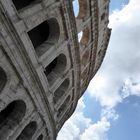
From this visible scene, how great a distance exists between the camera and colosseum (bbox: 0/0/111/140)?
14.2 meters

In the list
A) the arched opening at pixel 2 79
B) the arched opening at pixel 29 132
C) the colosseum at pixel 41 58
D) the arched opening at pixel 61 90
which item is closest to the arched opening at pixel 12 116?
the colosseum at pixel 41 58

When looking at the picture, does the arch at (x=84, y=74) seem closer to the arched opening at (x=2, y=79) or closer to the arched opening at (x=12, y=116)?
the arched opening at (x=12, y=116)

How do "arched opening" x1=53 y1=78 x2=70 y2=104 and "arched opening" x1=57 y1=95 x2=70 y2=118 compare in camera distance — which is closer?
"arched opening" x1=53 y1=78 x2=70 y2=104

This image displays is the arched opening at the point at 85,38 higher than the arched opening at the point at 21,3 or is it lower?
higher

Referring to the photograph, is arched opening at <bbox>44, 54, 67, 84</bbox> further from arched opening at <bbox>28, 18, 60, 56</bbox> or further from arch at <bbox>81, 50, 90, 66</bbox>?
arch at <bbox>81, 50, 90, 66</bbox>

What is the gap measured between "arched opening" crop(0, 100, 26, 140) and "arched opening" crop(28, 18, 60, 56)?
320 cm

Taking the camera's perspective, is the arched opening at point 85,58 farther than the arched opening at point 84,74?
No

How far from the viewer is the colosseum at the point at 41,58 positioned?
1416cm

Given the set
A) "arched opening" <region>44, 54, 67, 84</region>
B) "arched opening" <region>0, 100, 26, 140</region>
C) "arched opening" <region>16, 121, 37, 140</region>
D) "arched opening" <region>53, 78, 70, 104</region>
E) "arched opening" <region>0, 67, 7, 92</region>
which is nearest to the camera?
"arched opening" <region>0, 67, 7, 92</region>

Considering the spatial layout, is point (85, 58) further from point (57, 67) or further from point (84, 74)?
point (57, 67)

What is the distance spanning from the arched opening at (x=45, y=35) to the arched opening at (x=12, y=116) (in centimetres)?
320

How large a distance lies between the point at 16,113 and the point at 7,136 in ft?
4.89

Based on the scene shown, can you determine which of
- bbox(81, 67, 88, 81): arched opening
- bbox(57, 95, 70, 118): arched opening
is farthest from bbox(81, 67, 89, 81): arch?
bbox(57, 95, 70, 118): arched opening

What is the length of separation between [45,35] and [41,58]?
2.23 meters
